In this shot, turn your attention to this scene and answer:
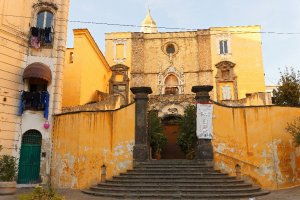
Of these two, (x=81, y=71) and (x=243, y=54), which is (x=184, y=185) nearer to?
(x=81, y=71)

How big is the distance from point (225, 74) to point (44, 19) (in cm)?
2012

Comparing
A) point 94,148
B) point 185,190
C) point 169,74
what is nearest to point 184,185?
point 185,190

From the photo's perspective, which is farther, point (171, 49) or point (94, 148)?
point (171, 49)

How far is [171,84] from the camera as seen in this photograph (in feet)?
103

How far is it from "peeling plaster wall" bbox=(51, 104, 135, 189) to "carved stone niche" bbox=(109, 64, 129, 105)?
16.8m

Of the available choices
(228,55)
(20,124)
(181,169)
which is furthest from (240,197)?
(228,55)

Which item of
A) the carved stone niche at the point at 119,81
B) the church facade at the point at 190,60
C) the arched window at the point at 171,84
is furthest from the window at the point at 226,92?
the carved stone niche at the point at 119,81

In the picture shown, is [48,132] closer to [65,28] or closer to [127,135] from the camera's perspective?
[127,135]

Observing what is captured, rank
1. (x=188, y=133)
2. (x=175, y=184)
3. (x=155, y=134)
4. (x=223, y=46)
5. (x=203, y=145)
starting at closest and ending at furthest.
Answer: (x=175, y=184)
(x=203, y=145)
(x=188, y=133)
(x=155, y=134)
(x=223, y=46)

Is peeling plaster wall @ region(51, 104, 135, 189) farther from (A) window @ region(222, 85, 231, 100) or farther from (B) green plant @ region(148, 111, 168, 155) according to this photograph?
(A) window @ region(222, 85, 231, 100)

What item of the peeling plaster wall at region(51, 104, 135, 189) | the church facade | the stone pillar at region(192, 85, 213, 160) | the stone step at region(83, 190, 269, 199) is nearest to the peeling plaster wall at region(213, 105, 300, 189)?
the stone pillar at region(192, 85, 213, 160)

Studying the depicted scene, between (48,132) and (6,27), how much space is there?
5.67 meters

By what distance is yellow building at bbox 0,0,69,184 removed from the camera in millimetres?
14266

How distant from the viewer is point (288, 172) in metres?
13.1
